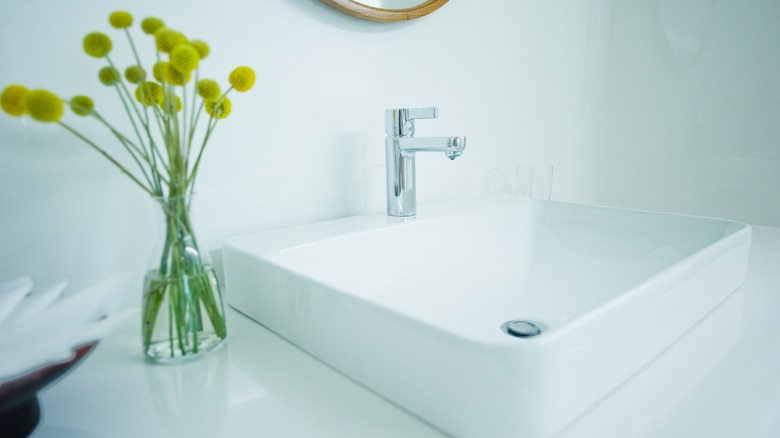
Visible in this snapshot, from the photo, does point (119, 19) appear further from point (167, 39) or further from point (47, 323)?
point (47, 323)

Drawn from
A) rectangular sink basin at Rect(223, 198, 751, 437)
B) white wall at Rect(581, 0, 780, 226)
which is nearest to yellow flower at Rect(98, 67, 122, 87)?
rectangular sink basin at Rect(223, 198, 751, 437)

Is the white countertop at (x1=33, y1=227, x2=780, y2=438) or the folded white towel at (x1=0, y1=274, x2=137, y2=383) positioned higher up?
the folded white towel at (x1=0, y1=274, x2=137, y2=383)

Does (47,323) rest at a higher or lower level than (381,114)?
lower

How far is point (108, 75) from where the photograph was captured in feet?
1.53

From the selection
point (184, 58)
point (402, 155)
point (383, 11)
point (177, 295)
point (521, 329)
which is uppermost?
point (383, 11)

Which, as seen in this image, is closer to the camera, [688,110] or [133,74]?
[133,74]

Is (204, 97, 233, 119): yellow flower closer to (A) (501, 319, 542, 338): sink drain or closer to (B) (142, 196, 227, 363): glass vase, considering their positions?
(B) (142, 196, 227, 363): glass vase

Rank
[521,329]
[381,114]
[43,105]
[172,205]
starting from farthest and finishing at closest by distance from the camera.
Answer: [381,114], [521,329], [172,205], [43,105]

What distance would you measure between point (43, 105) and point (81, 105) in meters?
0.08

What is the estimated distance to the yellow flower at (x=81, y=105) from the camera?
44cm

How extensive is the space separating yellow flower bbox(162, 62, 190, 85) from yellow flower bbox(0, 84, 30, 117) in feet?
0.36

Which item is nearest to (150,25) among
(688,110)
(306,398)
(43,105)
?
(43,105)

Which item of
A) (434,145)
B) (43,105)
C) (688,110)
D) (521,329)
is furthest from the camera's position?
(688,110)

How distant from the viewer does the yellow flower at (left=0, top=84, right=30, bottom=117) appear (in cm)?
39
